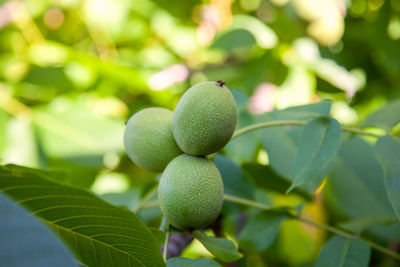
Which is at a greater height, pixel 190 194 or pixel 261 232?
pixel 190 194

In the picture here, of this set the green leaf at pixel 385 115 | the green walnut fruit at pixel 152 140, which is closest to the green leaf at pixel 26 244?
the green walnut fruit at pixel 152 140

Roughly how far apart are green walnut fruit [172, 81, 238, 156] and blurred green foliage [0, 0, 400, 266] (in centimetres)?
40

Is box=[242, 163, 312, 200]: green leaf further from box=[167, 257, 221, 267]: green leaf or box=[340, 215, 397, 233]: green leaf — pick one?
box=[167, 257, 221, 267]: green leaf

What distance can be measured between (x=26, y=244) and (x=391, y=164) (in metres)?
0.77

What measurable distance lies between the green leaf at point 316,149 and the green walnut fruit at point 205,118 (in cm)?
19

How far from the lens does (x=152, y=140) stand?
0.96 metres

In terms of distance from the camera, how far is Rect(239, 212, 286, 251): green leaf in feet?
3.59

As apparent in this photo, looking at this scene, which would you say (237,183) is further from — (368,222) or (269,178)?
(368,222)

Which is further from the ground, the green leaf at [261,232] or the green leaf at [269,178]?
the green leaf at [269,178]

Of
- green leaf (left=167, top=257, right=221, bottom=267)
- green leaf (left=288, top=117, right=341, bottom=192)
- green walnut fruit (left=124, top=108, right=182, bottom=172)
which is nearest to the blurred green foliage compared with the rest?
green leaf (left=288, top=117, right=341, bottom=192)

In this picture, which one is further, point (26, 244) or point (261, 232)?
point (261, 232)

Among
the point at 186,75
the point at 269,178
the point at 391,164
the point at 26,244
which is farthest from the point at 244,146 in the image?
the point at 26,244

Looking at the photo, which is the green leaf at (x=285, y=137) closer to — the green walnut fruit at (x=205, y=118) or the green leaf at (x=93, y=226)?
the green walnut fruit at (x=205, y=118)

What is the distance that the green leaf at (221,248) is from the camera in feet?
2.79
